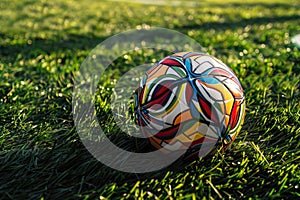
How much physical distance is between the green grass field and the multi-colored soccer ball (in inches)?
10.1

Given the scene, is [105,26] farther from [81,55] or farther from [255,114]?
[255,114]

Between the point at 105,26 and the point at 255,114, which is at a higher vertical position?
the point at 105,26

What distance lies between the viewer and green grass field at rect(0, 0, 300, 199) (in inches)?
115

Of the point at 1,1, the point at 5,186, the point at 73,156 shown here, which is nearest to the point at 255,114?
the point at 73,156

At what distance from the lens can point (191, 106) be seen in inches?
116

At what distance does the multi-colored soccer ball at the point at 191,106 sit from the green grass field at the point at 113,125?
0.26m

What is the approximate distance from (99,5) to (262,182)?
29.5 ft

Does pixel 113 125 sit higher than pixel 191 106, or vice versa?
pixel 191 106

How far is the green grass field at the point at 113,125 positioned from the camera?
2920mm

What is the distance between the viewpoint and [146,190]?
2.88 meters

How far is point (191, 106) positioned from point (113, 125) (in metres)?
1.04

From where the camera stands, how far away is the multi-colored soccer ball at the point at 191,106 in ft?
9.73

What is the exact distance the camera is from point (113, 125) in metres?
3.70

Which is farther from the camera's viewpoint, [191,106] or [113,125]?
[113,125]
